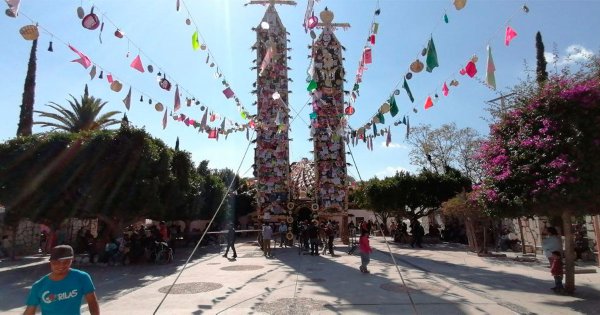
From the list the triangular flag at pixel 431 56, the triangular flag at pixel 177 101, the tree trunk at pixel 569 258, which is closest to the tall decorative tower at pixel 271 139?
the triangular flag at pixel 177 101

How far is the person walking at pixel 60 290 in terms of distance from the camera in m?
3.80

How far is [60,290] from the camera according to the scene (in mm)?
3832

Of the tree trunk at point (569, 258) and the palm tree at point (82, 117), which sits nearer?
the tree trunk at point (569, 258)

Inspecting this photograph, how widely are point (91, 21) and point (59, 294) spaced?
629cm

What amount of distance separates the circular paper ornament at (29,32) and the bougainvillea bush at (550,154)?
980 centimetres

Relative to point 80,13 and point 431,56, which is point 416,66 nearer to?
point 431,56

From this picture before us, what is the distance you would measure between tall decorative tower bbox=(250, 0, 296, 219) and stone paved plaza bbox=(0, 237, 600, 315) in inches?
349

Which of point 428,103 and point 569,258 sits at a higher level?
point 428,103

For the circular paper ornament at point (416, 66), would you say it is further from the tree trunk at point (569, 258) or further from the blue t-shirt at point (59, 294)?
the blue t-shirt at point (59, 294)

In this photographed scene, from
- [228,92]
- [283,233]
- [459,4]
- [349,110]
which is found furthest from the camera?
[283,233]

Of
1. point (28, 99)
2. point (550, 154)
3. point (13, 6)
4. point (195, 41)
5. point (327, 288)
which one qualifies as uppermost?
point (28, 99)

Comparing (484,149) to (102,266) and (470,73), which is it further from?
(102,266)

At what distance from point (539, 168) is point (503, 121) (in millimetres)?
1693

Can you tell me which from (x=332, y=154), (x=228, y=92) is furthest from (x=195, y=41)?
(x=332, y=154)
